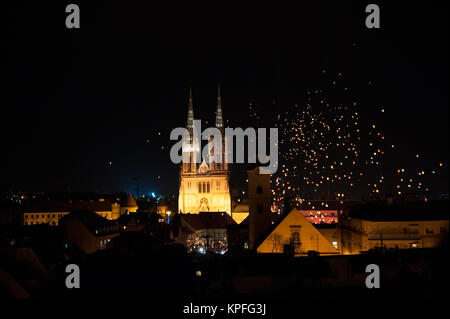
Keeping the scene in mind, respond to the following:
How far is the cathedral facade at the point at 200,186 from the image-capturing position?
12031 cm

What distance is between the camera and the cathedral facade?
12031 centimetres

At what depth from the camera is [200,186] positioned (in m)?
122

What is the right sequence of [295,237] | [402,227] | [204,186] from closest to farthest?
1. [295,237]
2. [402,227]
3. [204,186]

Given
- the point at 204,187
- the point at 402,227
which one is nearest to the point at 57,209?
the point at 204,187

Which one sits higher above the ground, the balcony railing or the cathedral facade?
the cathedral facade

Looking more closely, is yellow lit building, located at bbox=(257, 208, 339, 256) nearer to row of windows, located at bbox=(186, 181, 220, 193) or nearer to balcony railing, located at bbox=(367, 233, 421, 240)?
balcony railing, located at bbox=(367, 233, 421, 240)

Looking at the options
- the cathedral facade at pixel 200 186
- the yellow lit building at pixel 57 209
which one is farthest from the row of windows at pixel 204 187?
the yellow lit building at pixel 57 209

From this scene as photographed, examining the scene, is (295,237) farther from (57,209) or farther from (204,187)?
(204,187)

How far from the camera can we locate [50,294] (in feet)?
64.5

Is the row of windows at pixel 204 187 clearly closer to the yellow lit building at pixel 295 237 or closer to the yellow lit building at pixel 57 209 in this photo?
the yellow lit building at pixel 57 209

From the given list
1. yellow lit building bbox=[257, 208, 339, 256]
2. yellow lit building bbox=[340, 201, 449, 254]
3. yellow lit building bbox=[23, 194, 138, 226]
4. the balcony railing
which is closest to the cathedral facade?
yellow lit building bbox=[23, 194, 138, 226]

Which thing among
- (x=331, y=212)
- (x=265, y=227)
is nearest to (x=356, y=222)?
(x=265, y=227)
